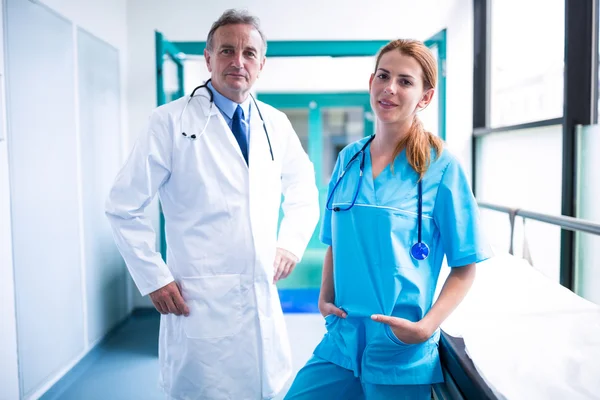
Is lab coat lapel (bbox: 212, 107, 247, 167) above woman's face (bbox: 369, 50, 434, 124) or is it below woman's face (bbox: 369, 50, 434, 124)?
below

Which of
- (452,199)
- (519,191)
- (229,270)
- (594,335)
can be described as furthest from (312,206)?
(519,191)

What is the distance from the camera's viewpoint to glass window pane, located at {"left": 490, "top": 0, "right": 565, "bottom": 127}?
1.85 m

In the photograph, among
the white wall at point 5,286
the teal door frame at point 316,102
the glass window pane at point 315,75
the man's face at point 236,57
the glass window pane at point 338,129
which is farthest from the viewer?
the glass window pane at point 338,129

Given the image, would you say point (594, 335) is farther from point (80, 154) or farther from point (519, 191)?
point (80, 154)

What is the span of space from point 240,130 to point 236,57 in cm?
21

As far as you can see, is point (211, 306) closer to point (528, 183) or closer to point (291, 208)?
point (291, 208)

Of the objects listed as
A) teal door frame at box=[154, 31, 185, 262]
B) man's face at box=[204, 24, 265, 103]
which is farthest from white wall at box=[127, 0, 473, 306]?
man's face at box=[204, 24, 265, 103]

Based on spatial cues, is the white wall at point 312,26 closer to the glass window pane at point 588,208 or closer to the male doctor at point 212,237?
the glass window pane at point 588,208

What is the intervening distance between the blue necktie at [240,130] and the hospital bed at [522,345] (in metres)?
0.73

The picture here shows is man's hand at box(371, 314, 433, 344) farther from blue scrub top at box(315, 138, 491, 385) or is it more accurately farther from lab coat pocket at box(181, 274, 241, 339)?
lab coat pocket at box(181, 274, 241, 339)

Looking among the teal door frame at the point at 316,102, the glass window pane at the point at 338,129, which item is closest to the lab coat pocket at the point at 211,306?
the teal door frame at the point at 316,102

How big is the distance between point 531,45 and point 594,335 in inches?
63.4

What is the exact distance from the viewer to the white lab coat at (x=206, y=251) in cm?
118

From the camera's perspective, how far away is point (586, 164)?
5.25 ft
